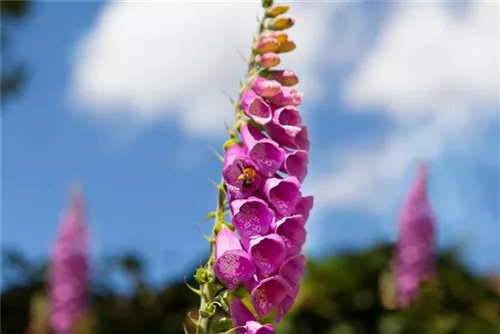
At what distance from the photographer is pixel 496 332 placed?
6.65 m

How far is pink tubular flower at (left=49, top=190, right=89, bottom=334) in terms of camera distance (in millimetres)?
9672

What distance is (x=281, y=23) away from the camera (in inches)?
85.0

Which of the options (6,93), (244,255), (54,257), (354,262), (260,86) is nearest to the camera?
(244,255)

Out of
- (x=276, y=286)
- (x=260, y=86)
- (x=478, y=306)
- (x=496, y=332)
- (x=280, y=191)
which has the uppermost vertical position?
(x=260, y=86)

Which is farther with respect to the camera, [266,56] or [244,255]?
[266,56]

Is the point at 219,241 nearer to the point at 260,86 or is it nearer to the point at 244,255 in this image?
the point at 244,255

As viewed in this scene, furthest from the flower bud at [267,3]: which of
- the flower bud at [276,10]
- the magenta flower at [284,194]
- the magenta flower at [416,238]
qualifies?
the magenta flower at [416,238]

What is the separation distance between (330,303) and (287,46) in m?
5.41

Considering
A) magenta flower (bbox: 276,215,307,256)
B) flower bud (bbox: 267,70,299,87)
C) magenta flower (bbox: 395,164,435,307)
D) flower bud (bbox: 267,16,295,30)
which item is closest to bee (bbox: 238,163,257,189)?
magenta flower (bbox: 276,215,307,256)

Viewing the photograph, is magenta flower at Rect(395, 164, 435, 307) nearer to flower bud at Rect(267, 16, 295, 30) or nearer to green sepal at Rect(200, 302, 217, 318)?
flower bud at Rect(267, 16, 295, 30)

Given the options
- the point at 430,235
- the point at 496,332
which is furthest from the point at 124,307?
the point at 496,332

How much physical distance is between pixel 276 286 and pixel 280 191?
19 cm

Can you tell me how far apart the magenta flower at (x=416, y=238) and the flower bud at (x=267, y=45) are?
285 inches

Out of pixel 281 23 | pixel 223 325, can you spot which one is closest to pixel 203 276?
pixel 223 325
